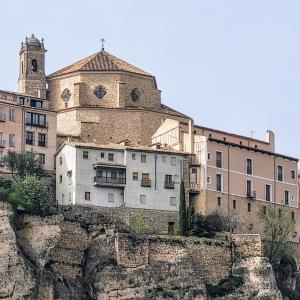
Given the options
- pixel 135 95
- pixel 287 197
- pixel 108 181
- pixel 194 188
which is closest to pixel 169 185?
pixel 194 188

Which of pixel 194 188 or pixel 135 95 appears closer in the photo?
pixel 194 188

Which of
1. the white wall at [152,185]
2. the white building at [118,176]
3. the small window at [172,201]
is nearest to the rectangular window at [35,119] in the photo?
the white building at [118,176]

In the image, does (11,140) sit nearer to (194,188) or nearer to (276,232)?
(194,188)

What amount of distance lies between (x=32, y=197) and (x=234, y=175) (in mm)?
17921

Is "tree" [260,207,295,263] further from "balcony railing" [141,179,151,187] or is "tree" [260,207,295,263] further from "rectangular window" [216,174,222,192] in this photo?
"balcony railing" [141,179,151,187]

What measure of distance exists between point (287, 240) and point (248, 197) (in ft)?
13.9

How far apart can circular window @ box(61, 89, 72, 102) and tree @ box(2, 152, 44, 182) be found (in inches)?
454

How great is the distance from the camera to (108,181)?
112 metres

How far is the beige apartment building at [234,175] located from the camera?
115 metres

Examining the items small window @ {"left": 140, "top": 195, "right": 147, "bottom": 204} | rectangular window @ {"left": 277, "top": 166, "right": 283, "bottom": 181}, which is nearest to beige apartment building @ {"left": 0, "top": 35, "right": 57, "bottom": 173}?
small window @ {"left": 140, "top": 195, "right": 147, "bottom": 204}

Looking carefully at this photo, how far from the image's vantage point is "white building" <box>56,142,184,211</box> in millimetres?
111812

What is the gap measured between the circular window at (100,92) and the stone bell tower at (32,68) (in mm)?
3964

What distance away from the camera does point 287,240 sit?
386 feet

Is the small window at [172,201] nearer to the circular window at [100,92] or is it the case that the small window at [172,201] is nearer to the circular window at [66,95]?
the circular window at [100,92]
